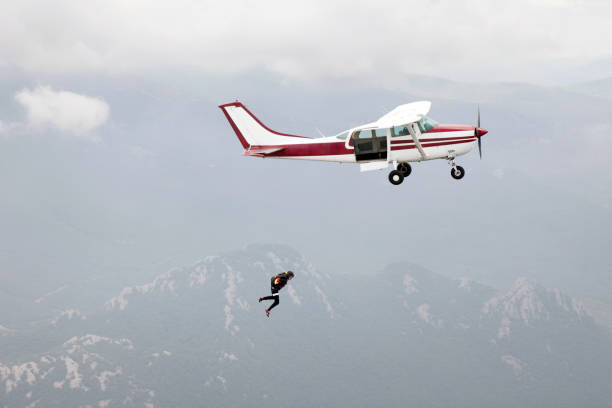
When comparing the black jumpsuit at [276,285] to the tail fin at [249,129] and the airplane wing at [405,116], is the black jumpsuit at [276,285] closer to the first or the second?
the airplane wing at [405,116]

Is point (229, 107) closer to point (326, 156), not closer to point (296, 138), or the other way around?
point (296, 138)

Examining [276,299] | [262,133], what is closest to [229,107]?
[262,133]

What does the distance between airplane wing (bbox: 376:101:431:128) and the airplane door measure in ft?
3.50

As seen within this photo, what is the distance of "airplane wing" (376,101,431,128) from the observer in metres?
39.2

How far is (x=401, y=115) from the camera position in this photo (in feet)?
136

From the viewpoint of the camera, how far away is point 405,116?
40.6 m

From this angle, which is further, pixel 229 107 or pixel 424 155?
pixel 229 107

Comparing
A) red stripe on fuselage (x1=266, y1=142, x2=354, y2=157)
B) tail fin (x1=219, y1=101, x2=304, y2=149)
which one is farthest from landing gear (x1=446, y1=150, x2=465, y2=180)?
tail fin (x1=219, y1=101, x2=304, y2=149)

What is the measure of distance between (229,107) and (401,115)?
49.2ft

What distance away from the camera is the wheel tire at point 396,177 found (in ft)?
138

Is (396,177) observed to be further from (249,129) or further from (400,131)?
(249,129)

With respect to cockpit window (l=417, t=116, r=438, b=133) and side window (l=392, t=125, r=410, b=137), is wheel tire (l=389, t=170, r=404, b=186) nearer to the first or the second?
side window (l=392, t=125, r=410, b=137)

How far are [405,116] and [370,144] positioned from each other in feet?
10.9

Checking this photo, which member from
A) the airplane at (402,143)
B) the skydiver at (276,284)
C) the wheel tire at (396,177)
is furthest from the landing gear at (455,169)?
the skydiver at (276,284)
